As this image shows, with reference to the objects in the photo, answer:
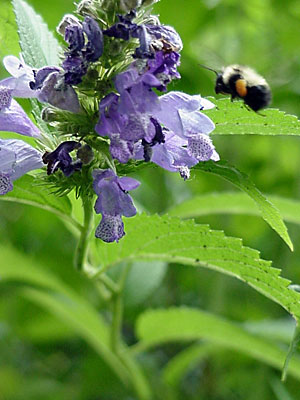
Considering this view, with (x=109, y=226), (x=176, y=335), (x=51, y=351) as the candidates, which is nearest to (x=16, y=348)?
(x=51, y=351)

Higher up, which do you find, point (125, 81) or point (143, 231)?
point (125, 81)

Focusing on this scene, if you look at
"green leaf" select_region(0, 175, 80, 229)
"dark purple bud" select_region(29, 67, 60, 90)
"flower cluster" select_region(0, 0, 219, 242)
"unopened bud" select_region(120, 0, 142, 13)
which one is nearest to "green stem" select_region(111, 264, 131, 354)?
"green leaf" select_region(0, 175, 80, 229)

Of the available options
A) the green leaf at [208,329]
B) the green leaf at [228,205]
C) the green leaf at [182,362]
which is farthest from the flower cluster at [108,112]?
the green leaf at [182,362]

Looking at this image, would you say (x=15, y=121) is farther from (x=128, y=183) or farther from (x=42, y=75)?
(x=128, y=183)

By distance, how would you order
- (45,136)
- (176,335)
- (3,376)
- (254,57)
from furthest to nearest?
(254,57) < (3,376) < (176,335) < (45,136)

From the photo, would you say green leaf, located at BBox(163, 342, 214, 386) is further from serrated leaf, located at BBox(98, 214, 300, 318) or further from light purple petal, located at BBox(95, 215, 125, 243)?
light purple petal, located at BBox(95, 215, 125, 243)

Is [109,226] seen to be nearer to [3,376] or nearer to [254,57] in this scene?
[3,376]

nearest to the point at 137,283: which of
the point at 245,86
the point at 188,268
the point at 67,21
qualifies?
the point at 245,86
